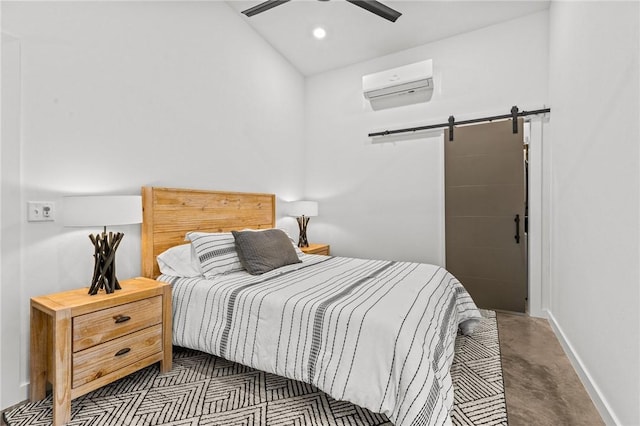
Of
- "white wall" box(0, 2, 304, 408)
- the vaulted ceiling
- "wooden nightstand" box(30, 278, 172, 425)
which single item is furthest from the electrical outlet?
the vaulted ceiling

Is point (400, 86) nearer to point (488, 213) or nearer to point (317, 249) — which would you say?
point (488, 213)

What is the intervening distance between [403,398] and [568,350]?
1.76 m

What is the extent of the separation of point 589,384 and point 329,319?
1632 mm

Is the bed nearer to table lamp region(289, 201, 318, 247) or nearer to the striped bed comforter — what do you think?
the striped bed comforter

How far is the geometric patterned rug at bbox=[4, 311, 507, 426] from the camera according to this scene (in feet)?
5.15

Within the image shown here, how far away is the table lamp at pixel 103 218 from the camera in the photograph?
170cm

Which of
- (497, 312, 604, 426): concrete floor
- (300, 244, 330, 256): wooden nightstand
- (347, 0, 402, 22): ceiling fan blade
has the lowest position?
(497, 312, 604, 426): concrete floor

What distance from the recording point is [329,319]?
1.58 metres

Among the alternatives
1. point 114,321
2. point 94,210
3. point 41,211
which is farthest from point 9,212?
point 114,321

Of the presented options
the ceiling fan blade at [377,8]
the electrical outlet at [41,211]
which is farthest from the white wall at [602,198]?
the electrical outlet at [41,211]

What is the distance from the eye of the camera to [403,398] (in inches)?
53.4

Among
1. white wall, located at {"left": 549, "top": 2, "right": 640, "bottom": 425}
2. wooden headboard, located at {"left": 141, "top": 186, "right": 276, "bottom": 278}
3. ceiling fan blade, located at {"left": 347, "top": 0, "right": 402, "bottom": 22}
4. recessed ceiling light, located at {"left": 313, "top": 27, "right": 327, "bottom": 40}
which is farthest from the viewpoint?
recessed ceiling light, located at {"left": 313, "top": 27, "right": 327, "bottom": 40}

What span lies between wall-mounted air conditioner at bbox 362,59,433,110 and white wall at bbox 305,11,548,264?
4.1 inches

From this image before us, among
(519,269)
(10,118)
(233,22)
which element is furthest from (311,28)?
(519,269)
